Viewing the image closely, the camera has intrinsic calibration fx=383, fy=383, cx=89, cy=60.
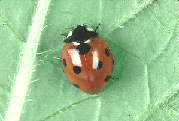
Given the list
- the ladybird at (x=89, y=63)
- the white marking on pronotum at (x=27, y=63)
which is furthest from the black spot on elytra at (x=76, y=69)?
the white marking on pronotum at (x=27, y=63)

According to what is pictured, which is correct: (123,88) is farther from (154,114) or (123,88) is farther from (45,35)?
(45,35)

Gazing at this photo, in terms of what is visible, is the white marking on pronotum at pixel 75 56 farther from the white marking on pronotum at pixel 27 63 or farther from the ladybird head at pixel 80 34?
the white marking on pronotum at pixel 27 63

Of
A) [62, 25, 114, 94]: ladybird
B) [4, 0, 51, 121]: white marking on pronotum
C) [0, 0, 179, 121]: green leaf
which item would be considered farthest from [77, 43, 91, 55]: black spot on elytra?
[4, 0, 51, 121]: white marking on pronotum

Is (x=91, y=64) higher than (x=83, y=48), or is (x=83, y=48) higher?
(x=83, y=48)

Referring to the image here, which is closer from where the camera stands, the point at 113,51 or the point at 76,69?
the point at 76,69

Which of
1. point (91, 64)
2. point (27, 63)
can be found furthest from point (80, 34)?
point (27, 63)

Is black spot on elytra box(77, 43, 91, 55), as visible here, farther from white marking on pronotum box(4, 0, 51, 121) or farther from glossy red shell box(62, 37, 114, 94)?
white marking on pronotum box(4, 0, 51, 121)

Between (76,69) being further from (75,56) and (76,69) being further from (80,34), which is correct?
(80,34)
